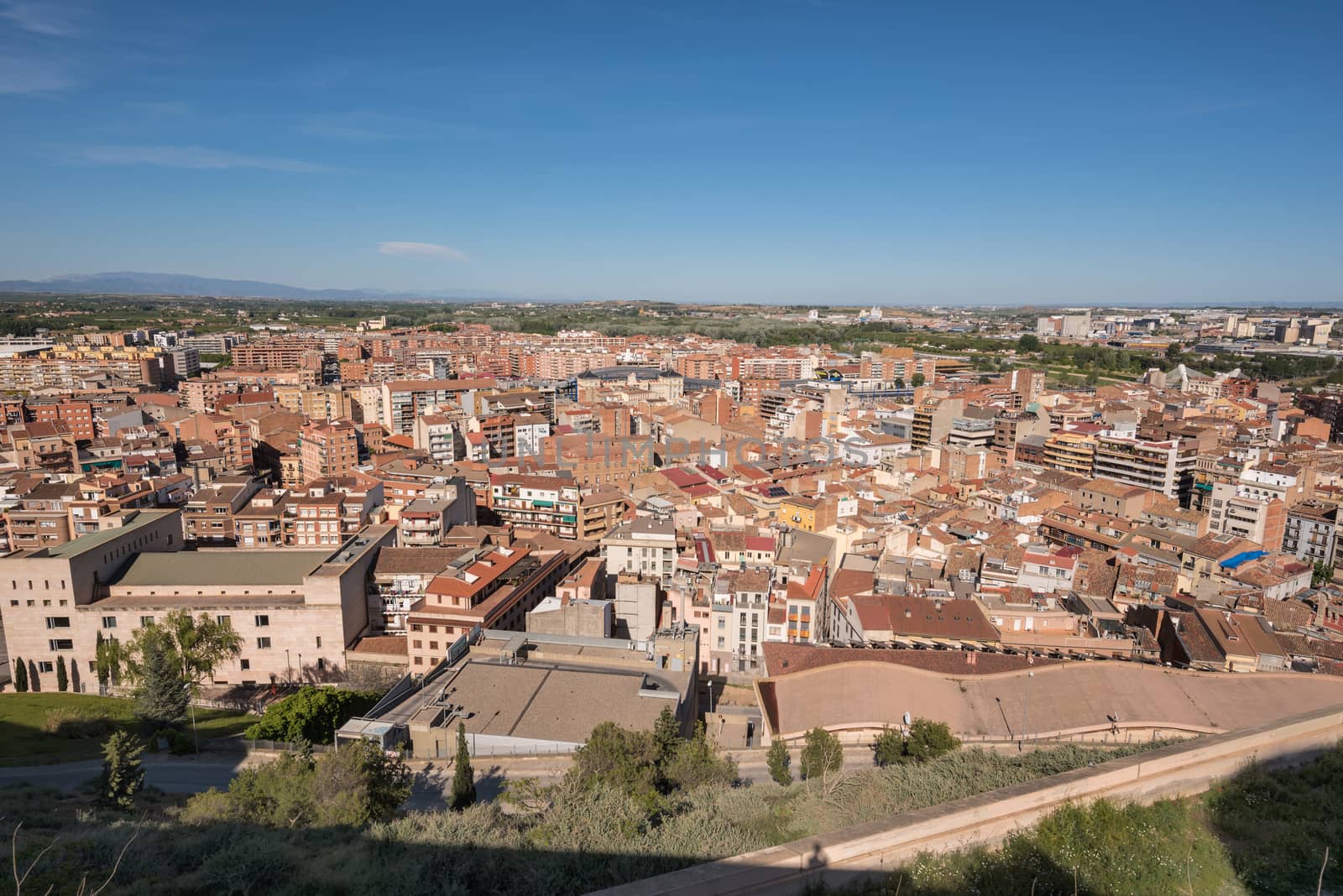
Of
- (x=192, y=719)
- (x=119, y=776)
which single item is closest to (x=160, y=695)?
(x=192, y=719)

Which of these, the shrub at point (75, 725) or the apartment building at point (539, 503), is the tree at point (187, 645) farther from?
the apartment building at point (539, 503)

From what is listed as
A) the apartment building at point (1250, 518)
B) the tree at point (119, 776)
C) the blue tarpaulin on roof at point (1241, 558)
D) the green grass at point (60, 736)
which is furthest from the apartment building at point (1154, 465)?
the tree at point (119, 776)

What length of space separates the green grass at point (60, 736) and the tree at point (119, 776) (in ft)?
8.67

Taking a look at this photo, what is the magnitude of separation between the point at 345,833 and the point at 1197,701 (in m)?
10.4

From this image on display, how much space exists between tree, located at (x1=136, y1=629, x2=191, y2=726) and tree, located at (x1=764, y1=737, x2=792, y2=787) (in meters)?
8.86

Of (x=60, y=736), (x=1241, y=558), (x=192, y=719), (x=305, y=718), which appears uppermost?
(x=1241, y=558)

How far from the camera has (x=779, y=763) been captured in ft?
29.6

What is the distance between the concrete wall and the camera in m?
3.43

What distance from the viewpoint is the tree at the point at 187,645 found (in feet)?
42.0

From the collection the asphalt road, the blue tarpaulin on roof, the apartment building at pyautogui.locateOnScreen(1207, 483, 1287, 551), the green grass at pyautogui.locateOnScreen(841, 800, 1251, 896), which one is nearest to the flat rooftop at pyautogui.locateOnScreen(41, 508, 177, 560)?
the asphalt road

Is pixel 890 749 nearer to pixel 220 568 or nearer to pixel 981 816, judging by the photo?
pixel 981 816

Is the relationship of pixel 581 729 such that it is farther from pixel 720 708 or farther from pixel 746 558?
pixel 746 558

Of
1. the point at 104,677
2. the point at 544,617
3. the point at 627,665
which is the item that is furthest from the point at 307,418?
the point at 627,665

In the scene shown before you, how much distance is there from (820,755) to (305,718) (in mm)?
7257
